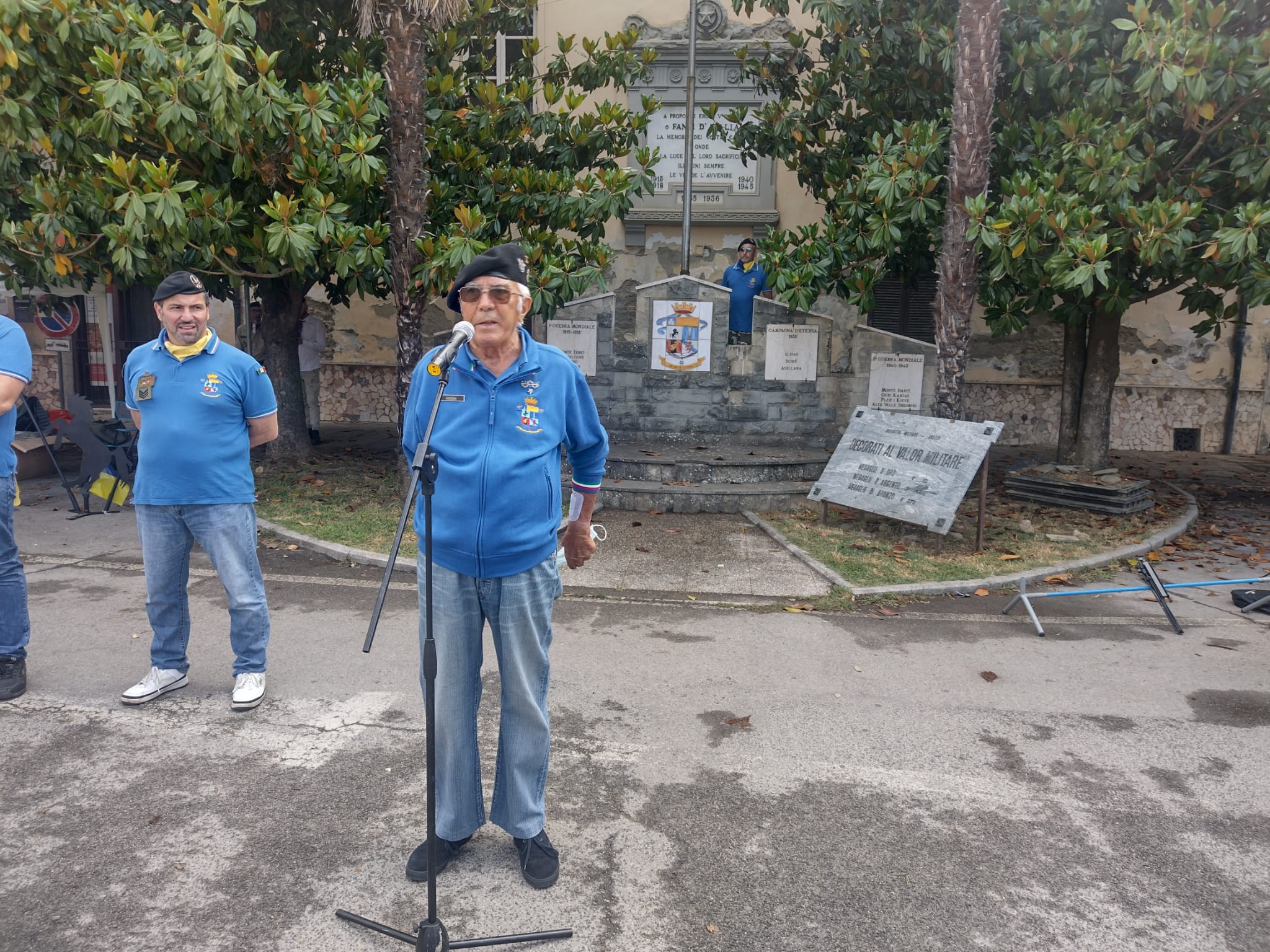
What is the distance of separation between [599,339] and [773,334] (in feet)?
6.63

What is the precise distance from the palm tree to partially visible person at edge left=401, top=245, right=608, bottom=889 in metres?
6.24

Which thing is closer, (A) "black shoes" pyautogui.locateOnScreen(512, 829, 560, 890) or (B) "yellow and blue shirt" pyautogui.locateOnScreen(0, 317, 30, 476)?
(A) "black shoes" pyautogui.locateOnScreen(512, 829, 560, 890)

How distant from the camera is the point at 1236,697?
5527 mm

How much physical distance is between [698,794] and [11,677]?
11.8 ft

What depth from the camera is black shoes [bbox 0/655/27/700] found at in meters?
→ 5.12

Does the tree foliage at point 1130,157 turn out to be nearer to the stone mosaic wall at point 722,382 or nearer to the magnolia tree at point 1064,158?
the magnolia tree at point 1064,158

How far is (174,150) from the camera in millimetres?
8727

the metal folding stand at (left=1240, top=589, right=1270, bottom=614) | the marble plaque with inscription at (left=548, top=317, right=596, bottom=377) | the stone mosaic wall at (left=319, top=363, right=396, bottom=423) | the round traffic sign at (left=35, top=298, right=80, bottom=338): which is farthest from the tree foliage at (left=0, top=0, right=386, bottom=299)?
the metal folding stand at (left=1240, top=589, right=1270, bottom=614)

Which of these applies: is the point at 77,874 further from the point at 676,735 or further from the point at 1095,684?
the point at 1095,684

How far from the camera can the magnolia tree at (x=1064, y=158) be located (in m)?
8.48

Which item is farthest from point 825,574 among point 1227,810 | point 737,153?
point 737,153

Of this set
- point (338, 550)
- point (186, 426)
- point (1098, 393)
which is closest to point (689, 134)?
point (1098, 393)

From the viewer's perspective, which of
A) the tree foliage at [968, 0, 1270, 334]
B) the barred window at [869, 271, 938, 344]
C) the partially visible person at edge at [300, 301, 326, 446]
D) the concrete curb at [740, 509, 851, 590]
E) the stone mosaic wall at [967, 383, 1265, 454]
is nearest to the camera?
the concrete curb at [740, 509, 851, 590]

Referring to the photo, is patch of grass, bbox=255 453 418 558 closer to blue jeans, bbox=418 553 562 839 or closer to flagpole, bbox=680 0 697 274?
blue jeans, bbox=418 553 562 839
